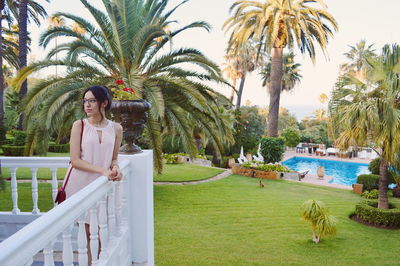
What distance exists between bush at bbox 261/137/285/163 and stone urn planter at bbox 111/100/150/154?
620 inches

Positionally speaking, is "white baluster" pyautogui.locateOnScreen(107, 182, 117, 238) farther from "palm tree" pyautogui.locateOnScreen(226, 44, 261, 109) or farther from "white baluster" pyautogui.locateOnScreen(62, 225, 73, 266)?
"palm tree" pyautogui.locateOnScreen(226, 44, 261, 109)

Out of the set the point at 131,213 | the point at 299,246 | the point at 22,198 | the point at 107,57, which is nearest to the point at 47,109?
the point at 107,57

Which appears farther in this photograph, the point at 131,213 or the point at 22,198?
the point at 22,198

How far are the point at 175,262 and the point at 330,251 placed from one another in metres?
3.45

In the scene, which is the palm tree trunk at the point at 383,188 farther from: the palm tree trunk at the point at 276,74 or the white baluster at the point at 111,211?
the white baluster at the point at 111,211

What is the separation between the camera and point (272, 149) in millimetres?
18453

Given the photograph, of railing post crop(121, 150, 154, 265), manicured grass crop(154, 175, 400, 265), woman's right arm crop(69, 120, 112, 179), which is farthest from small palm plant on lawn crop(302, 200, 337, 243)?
woman's right arm crop(69, 120, 112, 179)

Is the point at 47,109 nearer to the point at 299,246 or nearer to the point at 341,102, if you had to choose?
the point at 299,246

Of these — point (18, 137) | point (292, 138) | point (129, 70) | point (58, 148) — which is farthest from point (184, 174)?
point (292, 138)

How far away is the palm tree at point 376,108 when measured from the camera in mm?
7953

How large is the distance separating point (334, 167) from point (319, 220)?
18180mm

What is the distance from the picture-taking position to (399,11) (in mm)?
29219

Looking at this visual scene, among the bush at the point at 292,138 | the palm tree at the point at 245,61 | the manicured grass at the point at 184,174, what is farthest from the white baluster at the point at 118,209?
the palm tree at the point at 245,61

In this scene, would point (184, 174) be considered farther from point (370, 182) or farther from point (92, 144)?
point (92, 144)
